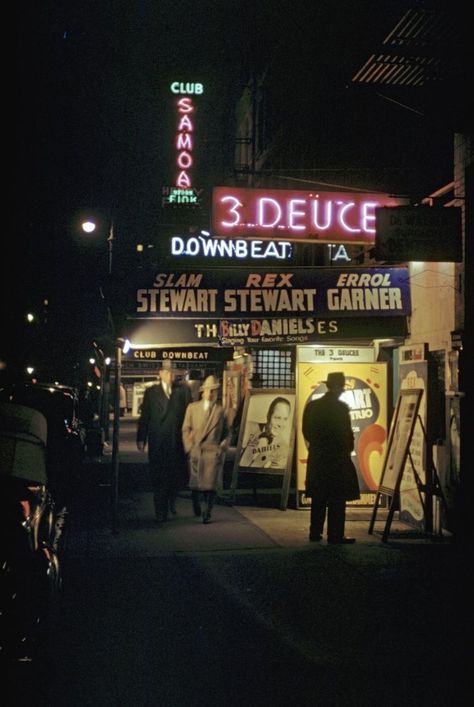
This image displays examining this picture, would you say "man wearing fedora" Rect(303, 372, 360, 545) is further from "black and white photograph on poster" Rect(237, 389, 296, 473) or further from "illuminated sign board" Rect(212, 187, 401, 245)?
"black and white photograph on poster" Rect(237, 389, 296, 473)

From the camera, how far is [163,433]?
39.2ft

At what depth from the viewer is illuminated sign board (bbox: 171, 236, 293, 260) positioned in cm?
1509

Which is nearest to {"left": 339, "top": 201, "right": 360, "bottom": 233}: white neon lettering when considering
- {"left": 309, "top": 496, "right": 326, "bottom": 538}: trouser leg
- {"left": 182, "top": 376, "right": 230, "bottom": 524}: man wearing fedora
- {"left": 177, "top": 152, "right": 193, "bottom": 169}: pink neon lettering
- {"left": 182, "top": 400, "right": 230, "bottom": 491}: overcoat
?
{"left": 182, "top": 376, "right": 230, "bottom": 524}: man wearing fedora

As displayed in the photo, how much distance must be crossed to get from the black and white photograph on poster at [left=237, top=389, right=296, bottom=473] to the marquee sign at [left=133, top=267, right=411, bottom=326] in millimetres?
1875

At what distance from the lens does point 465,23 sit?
31.4 ft

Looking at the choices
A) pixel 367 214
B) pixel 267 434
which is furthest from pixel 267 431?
pixel 367 214

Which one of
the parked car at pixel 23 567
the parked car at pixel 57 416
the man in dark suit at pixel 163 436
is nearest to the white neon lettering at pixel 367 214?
the man in dark suit at pixel 163 436

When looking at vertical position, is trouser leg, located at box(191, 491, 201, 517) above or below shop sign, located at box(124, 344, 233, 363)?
below

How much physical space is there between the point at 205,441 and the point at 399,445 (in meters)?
2.90

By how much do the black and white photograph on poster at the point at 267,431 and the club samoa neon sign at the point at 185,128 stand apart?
955 cm

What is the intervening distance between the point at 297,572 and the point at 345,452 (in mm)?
2257

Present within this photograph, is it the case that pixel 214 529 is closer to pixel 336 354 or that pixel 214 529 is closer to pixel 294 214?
pixel 336 354

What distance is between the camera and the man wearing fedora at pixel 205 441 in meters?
11.7

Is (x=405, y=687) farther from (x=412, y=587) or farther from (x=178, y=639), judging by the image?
(x=412, y=587)
